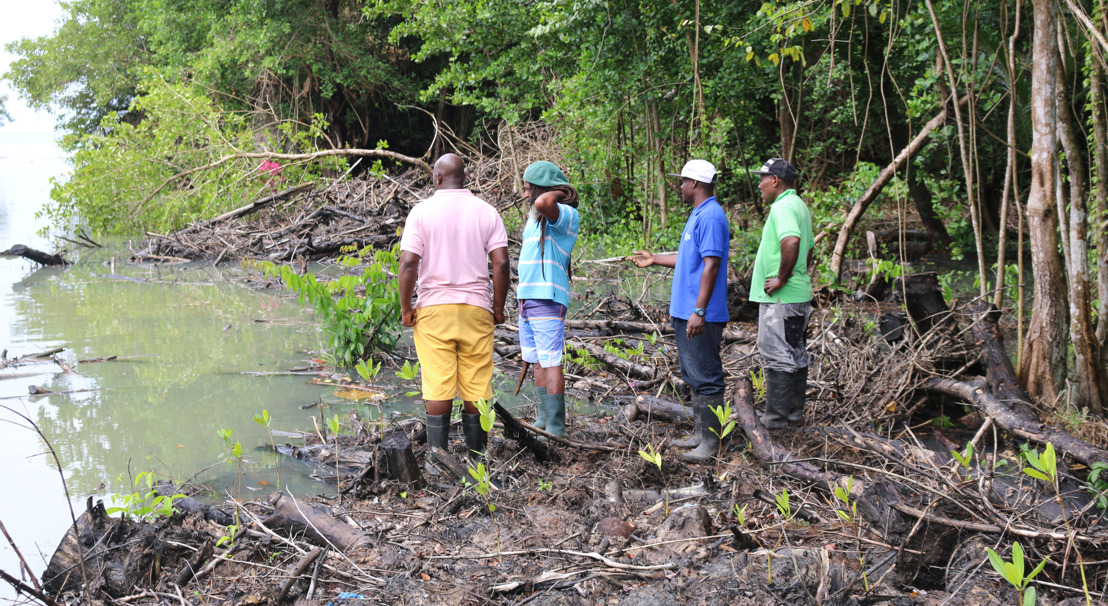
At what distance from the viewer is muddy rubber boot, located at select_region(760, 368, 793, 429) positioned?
490 centimetres

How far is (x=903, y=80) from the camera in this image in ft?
38.0

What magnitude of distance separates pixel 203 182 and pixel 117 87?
48.2 ft

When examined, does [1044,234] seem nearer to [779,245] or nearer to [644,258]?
[779,245]

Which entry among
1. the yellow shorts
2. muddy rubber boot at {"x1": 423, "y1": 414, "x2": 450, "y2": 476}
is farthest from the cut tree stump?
the yellow shorts

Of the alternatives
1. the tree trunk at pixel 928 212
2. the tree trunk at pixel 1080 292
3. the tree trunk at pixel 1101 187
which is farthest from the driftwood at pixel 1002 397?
the tree trunk at pixel 928 212

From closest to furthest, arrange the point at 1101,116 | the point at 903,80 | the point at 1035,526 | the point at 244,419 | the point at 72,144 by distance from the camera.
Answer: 1. the point at 1035,526
2. the point at 1101,116
3. the point at 244,419
4. the point at 903,80
5. the point at 72,144

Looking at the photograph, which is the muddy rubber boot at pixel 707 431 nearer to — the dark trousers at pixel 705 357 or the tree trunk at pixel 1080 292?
the dark trousers at pixel 705 357

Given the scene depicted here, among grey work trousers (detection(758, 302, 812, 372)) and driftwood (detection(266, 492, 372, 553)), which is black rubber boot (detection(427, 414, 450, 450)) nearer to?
driftwood (detection(266, 492, 372, 553))

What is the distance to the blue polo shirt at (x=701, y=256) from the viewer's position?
14.6ft

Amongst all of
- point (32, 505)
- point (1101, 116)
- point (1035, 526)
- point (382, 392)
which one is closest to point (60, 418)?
point (32, 505)

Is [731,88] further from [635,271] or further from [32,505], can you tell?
[32,505]

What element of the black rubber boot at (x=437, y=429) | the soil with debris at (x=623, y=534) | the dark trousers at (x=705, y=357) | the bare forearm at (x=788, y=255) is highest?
the bare forearm at (x=788, y=255)

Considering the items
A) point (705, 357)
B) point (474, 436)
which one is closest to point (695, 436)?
point (705, 357)

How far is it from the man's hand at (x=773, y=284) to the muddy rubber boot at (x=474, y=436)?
193 cm
